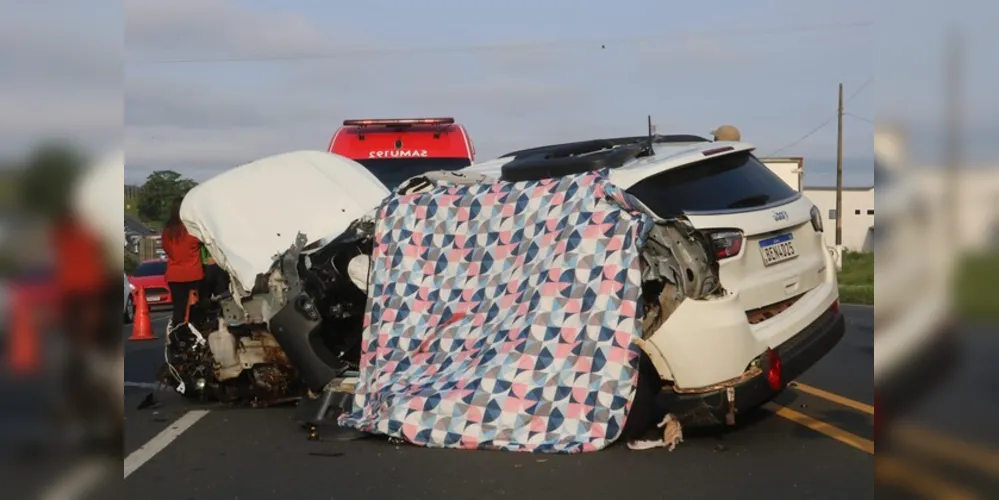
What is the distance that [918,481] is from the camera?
163cm

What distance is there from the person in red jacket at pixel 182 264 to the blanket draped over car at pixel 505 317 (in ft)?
10.6

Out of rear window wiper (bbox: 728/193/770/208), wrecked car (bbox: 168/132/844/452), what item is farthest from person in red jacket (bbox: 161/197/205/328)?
rear window wiper (bbox: 728/193/770/208)

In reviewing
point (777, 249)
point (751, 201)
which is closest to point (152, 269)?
point (751, 201)

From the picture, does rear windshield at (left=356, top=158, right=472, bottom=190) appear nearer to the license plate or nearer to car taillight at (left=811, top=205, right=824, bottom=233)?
car taillight at (left=811, top=205, right=824, bottom=233)

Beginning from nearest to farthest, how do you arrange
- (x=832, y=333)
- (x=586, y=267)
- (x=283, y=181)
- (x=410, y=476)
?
(x=410, y=476)
(x=586, y=267)
(x=832, y=333)
(x=283, y=181)

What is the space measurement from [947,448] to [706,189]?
4.72m

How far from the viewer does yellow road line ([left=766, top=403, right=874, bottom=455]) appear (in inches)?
239

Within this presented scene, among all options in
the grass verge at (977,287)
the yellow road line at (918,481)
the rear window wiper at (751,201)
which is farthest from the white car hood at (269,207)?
the grass verge at (977,287)

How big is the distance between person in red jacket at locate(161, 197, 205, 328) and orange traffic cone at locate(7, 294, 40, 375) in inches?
318

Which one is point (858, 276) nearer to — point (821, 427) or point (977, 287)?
point (821, 427)

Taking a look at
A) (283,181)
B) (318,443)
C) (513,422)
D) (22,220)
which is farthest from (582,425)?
(22,220)

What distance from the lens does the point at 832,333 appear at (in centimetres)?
651

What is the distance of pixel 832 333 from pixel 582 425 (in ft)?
6.13

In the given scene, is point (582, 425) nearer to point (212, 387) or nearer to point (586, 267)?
→ point (586, 267)
